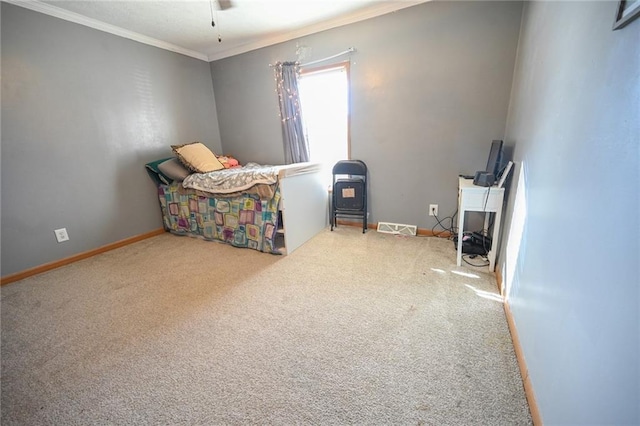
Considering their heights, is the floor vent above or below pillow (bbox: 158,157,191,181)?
below

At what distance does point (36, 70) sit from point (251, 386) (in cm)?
301

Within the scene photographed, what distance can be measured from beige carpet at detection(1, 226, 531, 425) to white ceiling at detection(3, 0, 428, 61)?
7.35 ft

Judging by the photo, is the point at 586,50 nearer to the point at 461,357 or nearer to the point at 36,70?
the point at 461,357

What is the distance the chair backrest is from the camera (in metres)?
2.66

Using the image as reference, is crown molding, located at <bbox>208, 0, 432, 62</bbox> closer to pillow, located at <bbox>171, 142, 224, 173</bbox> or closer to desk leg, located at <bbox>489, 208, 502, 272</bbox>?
pillow, located at <bbox>171, 142, 224, 173</bbox>

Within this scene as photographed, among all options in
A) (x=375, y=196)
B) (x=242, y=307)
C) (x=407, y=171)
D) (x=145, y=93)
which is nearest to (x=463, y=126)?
(x=407, y=171)

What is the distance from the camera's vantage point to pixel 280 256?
2285 mm

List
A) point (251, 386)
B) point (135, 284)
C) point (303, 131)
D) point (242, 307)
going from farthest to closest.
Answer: point (303, 131) → point (135, 284) → point (242, 307) → point (251, 386)

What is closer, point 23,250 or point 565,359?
point 565,359

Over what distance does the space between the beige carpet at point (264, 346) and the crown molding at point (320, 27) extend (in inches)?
88.1

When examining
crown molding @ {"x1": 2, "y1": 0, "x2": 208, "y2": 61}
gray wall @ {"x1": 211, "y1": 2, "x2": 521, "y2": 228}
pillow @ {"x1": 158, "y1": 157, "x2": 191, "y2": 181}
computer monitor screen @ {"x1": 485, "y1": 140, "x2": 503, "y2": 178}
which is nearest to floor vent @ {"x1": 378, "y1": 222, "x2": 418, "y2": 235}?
gray wall @ {"x1": 211, "y1": 2, "x2": 521, "y2": 228}

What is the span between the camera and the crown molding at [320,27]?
2244 millimetres

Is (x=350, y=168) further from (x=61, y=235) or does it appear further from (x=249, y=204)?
(x=61, y=235)

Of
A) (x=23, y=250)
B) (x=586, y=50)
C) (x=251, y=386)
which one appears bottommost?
(x=251, y=386)
